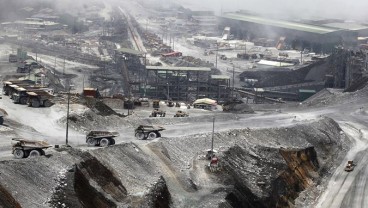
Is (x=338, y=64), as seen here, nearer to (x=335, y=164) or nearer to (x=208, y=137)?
(x=335, y=164)

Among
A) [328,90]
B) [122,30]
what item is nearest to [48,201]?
[328,90]

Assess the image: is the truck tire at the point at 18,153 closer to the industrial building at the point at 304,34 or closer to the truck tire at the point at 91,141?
the truck tire at the point at 91,141

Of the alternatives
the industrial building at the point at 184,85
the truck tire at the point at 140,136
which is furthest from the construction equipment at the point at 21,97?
the industrial building at the point at 184,85

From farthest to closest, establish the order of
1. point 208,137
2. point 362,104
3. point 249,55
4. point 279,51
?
1. point 279,51
2. point 249,55
3. point 362,104
4. point 208,137

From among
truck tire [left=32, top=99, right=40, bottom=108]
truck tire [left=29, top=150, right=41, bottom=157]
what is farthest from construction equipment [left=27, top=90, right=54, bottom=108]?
truck tire [left=29, top=150, right=41, bottom=157]

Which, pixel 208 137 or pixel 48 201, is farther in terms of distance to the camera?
pixel 208 137

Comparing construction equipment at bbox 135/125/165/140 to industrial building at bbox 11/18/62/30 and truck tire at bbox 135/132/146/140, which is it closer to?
truck tire at bbox 135/132/146/140
